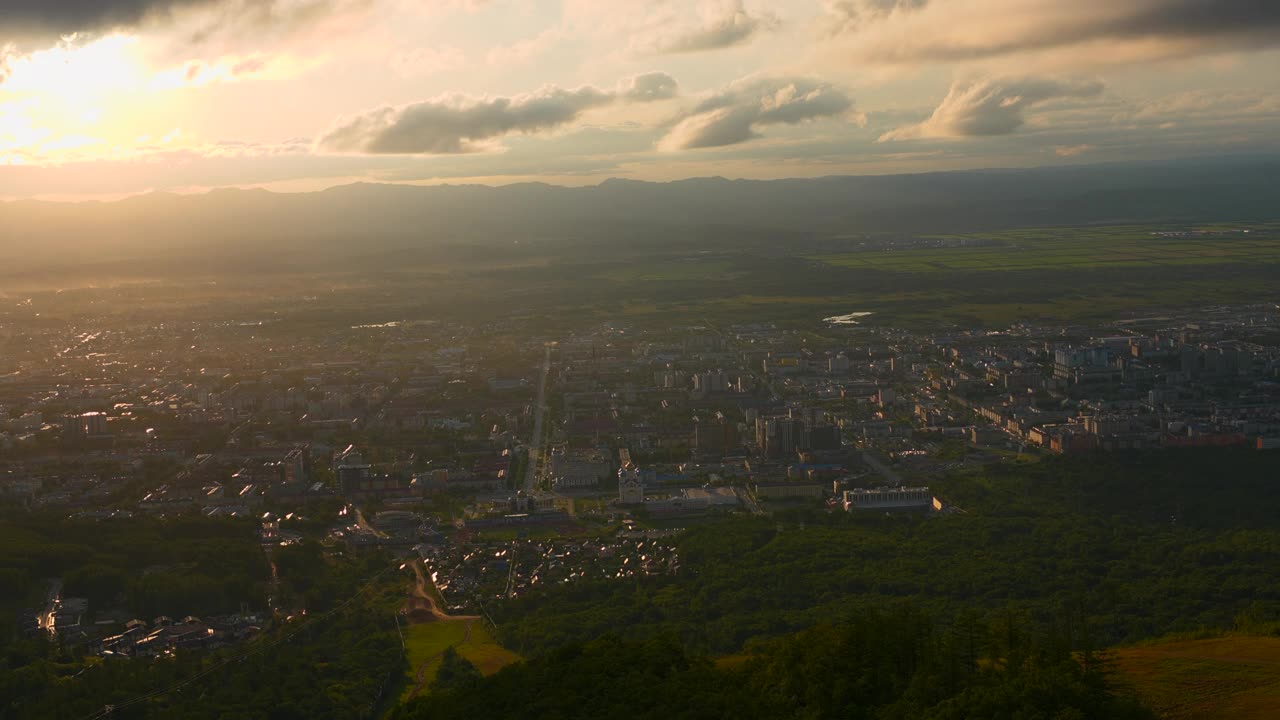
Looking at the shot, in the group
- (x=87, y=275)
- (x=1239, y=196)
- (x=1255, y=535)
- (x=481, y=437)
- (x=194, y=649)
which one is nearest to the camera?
(x=194, y=649)

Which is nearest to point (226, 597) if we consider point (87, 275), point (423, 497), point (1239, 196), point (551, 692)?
point (423, 497)

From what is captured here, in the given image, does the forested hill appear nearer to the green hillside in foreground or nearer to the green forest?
the green forest

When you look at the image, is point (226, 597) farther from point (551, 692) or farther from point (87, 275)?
point (87, 275)

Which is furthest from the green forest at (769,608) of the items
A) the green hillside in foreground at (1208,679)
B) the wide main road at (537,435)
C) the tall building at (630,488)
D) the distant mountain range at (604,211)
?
the distant mountain range at (604,211)

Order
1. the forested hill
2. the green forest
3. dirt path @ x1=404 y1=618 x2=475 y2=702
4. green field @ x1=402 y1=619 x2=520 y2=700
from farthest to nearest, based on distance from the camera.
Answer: green field @ x1=402 y1=619 x2=520 y2=700 → dirt path @ x1=404 y1=618 x2=475 y2=702 → the green forest → the forested hill

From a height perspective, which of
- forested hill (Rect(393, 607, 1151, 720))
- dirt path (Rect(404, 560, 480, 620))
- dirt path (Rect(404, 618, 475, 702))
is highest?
forested hill (Rect(393, 607, 1151, 720))

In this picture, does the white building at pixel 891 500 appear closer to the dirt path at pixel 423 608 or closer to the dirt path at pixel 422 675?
the dirt path at pixel 423 608

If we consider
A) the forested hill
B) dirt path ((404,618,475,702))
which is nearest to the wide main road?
dirt path ((404,618,475,702))
